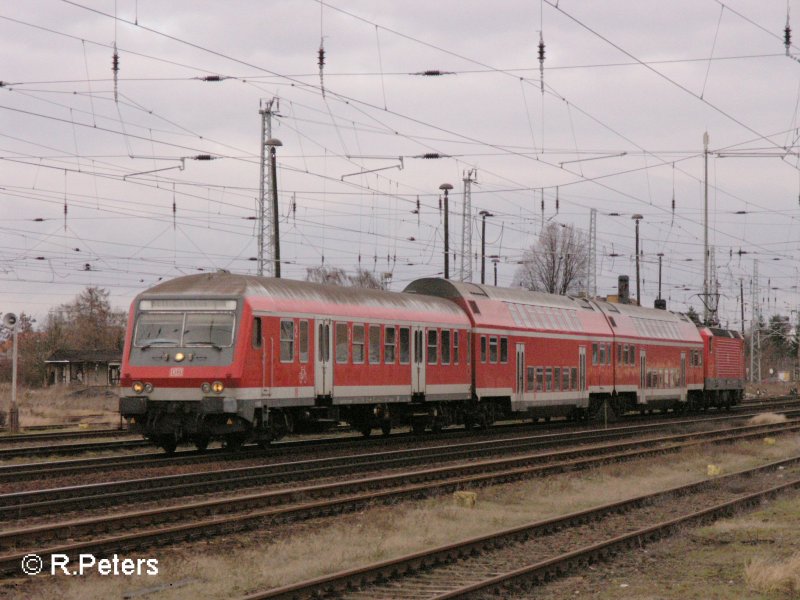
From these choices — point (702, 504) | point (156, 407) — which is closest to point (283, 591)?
point (702, 504)

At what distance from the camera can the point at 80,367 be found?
95875 millimetres

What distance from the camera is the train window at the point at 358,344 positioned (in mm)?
26453

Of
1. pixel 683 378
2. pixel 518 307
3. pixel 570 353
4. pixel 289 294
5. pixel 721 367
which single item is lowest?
pixel 683 378

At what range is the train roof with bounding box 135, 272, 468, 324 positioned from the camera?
75.4 feet

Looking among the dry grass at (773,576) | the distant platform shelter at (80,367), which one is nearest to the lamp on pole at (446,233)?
the dry grass at (773,576)

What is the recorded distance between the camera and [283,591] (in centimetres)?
1005

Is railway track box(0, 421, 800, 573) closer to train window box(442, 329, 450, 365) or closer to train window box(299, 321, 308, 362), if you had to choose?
train window box(299, 321, 308, 362)

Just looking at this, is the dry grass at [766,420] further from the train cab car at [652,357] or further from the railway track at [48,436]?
the railway track at [48,436]

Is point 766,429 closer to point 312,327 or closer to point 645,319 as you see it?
point 645,319

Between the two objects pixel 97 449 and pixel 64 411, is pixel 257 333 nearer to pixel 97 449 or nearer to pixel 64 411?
pixel 97 449

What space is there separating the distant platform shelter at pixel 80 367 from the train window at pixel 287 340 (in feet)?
231

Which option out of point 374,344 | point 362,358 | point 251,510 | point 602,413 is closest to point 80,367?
point 602,413

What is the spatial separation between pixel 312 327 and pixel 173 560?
12.7 m

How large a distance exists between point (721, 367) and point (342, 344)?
31.8 m
